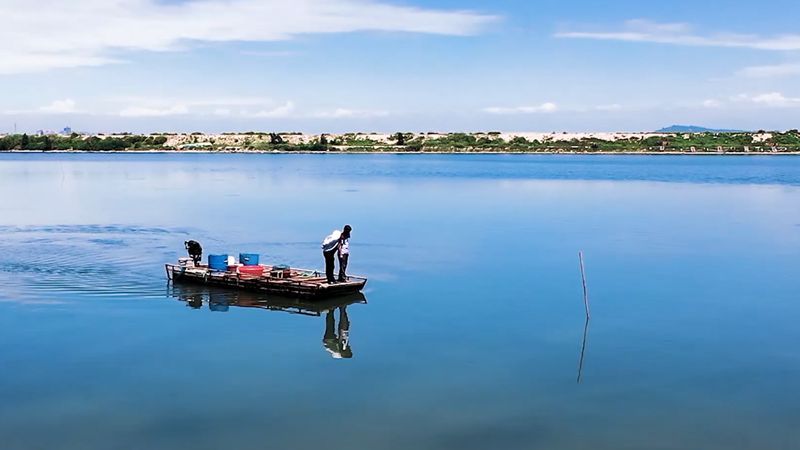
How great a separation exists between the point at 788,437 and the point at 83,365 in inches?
413

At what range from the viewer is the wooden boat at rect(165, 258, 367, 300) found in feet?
64.3

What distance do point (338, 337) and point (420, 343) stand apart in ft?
5.69

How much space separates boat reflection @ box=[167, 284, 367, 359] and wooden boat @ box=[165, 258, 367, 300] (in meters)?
0.15

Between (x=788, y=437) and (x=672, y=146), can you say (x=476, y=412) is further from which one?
(x=672, y=146)

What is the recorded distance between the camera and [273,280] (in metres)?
20.1

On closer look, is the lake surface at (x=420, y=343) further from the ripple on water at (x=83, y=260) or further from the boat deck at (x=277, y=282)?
the boat deck at (x=277, y=282)

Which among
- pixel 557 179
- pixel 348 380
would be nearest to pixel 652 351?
pixel 348 380

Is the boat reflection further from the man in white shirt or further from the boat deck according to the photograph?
the man in white shirt

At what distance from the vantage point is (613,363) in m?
14.8

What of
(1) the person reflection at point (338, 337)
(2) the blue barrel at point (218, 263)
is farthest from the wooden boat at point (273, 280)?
(1) the person reflection at point (338, 337)

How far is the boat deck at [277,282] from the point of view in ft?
64.2

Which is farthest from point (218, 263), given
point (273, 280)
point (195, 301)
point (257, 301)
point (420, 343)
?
point (420, 343)

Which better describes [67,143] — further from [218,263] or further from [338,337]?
[338,337]

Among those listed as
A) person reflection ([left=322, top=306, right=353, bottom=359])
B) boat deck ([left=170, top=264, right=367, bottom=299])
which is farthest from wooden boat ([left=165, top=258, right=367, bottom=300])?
person reflection ([left=322, top=306, right=353, bottom=359])
